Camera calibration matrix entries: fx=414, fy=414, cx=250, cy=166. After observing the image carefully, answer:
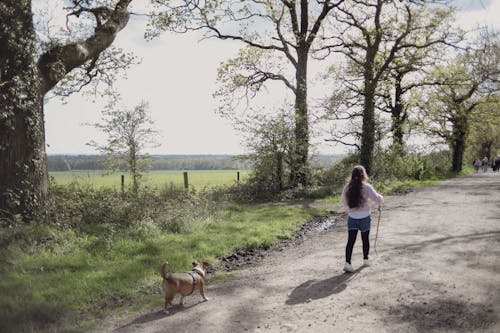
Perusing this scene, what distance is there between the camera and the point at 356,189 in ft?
26.6

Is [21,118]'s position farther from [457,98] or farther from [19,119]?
[457,98]

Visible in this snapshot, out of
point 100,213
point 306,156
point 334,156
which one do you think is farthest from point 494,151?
point 100,213

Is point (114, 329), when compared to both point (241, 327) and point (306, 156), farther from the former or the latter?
point (306, 156)

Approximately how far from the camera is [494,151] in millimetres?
75062

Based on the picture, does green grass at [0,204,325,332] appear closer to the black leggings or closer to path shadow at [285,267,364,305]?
path shadow at [285,267,364,305]

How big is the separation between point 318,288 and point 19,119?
29.4ft

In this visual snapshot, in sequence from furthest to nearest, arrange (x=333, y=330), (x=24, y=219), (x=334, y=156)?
(x=334, y=156)
(x=24, y=219)
(x=333, y=330)

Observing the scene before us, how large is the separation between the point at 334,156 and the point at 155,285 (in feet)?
67.6

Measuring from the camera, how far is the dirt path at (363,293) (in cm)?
556

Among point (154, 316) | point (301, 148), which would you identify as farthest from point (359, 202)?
point (301, 148)

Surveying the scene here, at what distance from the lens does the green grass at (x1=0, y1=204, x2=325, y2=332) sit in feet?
21.0

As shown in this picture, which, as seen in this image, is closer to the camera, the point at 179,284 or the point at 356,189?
the point at 179,284

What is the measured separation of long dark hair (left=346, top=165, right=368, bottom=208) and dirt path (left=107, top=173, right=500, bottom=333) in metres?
1.30

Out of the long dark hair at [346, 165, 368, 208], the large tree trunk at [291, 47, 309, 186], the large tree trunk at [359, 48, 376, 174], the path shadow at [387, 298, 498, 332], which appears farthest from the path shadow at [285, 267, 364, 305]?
the large tree trunk at [359, 48, 376, 174]
